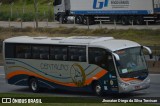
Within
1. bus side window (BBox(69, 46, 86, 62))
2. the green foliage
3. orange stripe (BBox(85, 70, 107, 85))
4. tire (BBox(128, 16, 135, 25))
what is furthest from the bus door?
the green foliage

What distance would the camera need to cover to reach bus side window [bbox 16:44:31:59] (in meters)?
27.6

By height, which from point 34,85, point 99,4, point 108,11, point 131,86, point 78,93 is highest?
point 99,4

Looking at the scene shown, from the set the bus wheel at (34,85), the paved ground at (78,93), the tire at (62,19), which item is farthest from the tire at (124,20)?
the bus wheel at (34,85)

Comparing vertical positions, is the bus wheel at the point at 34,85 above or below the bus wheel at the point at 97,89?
below

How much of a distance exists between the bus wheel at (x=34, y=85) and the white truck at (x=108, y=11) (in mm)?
31408

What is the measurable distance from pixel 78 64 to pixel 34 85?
318 cm

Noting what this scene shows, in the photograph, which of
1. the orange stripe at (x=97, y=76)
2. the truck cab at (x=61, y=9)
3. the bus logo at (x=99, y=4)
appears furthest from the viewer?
the truck cab at (x=61, y=9)

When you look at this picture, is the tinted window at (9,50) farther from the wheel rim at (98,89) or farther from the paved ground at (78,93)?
the wheel rim at (98,89)

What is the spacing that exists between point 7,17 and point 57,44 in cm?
4621

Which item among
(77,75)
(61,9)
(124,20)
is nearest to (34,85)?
(77,75)

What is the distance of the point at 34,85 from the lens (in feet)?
90.5

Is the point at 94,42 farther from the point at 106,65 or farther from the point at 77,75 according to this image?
the point at 77,75

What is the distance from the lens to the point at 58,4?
6869 centimetres

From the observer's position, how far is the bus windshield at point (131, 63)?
943 inches
